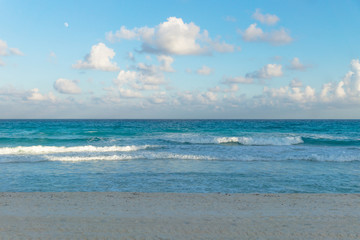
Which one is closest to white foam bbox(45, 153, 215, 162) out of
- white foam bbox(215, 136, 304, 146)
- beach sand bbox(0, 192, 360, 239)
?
beach sand bbox(0, 192, 360, 239)

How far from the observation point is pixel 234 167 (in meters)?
15.4

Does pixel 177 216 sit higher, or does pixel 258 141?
pixel 258 141

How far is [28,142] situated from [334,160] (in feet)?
101

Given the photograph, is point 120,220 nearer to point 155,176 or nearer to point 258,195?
point 258,195

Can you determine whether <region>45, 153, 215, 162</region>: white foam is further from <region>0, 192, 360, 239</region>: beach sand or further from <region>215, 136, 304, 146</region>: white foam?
<region>215, 136, 304, 146</region>: white foam

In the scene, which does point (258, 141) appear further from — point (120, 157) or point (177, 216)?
point (177, 216)

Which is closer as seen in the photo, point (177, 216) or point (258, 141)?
point (177, 216)

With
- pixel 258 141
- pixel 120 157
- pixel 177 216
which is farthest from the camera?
pixel 258 141

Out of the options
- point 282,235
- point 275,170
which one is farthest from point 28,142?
point 282,235

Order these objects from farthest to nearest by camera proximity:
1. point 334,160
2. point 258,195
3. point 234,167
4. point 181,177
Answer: point 334,160 → point 234,167 → point 181,177 → point 258,195

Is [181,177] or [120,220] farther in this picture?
[181,177]

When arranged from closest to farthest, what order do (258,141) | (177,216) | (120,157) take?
1. (177,216)
2. (120,157)
3. (258,141)

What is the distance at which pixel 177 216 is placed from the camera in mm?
7496

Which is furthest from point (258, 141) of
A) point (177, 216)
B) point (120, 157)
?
point (177, 216)
